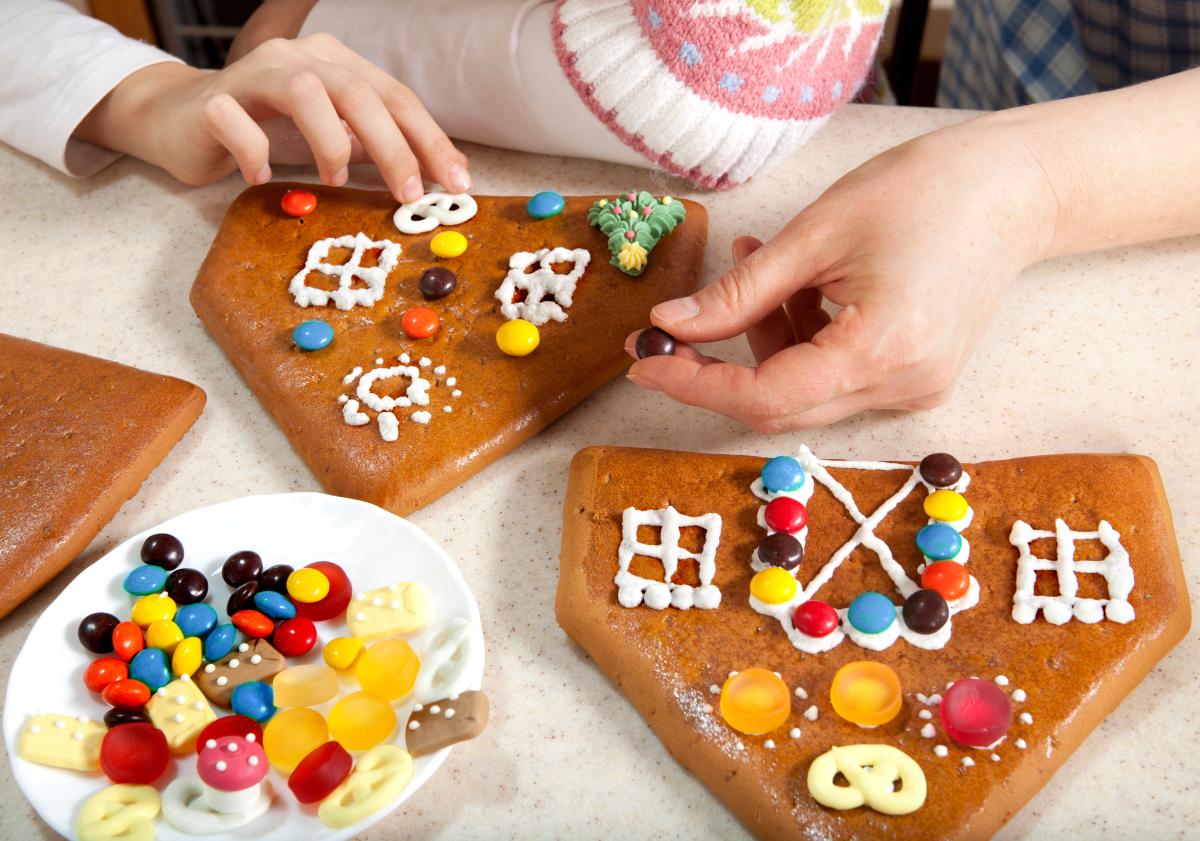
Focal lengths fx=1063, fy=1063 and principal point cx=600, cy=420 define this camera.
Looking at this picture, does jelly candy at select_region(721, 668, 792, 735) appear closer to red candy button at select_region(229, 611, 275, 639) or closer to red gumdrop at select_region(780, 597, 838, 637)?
red gumdrop at select_region(780, 597, 838, 637)

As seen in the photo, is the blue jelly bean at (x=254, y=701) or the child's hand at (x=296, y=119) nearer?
the blue jelly bean at (x=254, y=701)

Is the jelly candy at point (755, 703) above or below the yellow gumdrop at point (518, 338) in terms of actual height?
below

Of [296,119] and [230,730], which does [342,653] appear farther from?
[296,119]

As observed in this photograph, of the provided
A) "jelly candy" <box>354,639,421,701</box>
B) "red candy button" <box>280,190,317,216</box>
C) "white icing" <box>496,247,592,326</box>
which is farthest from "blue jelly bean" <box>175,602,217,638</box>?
"red candy button" <box>280,190,317,216</box>

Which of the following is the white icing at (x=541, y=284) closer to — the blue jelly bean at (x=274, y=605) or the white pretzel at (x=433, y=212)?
the white pretzel at (x=433, y=212)

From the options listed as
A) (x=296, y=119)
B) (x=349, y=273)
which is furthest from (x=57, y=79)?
(x=349, y=273)

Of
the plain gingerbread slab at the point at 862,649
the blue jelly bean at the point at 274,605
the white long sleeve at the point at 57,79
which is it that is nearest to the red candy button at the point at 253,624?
the blue jelly bean at the point at 274,605

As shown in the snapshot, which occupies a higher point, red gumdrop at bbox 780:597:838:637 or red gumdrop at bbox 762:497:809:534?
red gumdrop at bbox 762:497:809:534

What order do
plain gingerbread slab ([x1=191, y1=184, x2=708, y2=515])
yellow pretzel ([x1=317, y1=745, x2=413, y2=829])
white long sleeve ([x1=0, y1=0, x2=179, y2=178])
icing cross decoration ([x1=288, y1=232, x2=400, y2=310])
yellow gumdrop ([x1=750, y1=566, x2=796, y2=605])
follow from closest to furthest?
yellow pretzel ([x1=317, y1=745, x2=413, y2=829]) → yellow gumdrop ([x1=750, y1=566, x2=796, y2=605]) → plain gingerbread slab ([x1=191, y1=184, x2=708, y2=515]) → icing cross decoration ([x1=288, y1=232, x2=400, y2=310]) → white long sleeve ([x1=0, y1=0, x2=179, y2=178])
